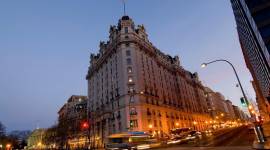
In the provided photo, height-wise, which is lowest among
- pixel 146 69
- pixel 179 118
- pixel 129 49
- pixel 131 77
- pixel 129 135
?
pixel 129 135

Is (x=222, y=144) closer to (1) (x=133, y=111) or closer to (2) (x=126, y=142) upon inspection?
(2) (x=126, y=142)

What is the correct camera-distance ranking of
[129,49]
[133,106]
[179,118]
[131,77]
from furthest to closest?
[179,118], [129,49], [131,77], [133,106]

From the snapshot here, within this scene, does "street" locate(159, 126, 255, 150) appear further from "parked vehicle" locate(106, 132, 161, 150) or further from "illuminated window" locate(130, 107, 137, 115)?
"illuminated window" locate(130, 107, 137, 115)

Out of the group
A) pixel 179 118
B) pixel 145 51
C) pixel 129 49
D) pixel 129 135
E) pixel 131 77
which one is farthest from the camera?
pixel 179 118

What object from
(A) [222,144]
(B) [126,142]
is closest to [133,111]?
(B) [126,142]

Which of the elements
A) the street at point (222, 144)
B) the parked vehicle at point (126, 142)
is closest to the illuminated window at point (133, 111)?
the parked vehicle at point (126, 142)

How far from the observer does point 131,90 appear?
58469 mm

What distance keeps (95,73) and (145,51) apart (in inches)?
1035

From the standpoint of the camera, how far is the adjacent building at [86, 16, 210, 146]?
5725cm

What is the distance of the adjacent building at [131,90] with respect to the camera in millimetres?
57250

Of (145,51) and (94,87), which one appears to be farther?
(94,87)

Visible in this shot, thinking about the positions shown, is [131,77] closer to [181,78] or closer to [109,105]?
[109,105]

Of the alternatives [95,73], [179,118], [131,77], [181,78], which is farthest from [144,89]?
[181,78]

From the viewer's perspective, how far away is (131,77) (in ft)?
198
